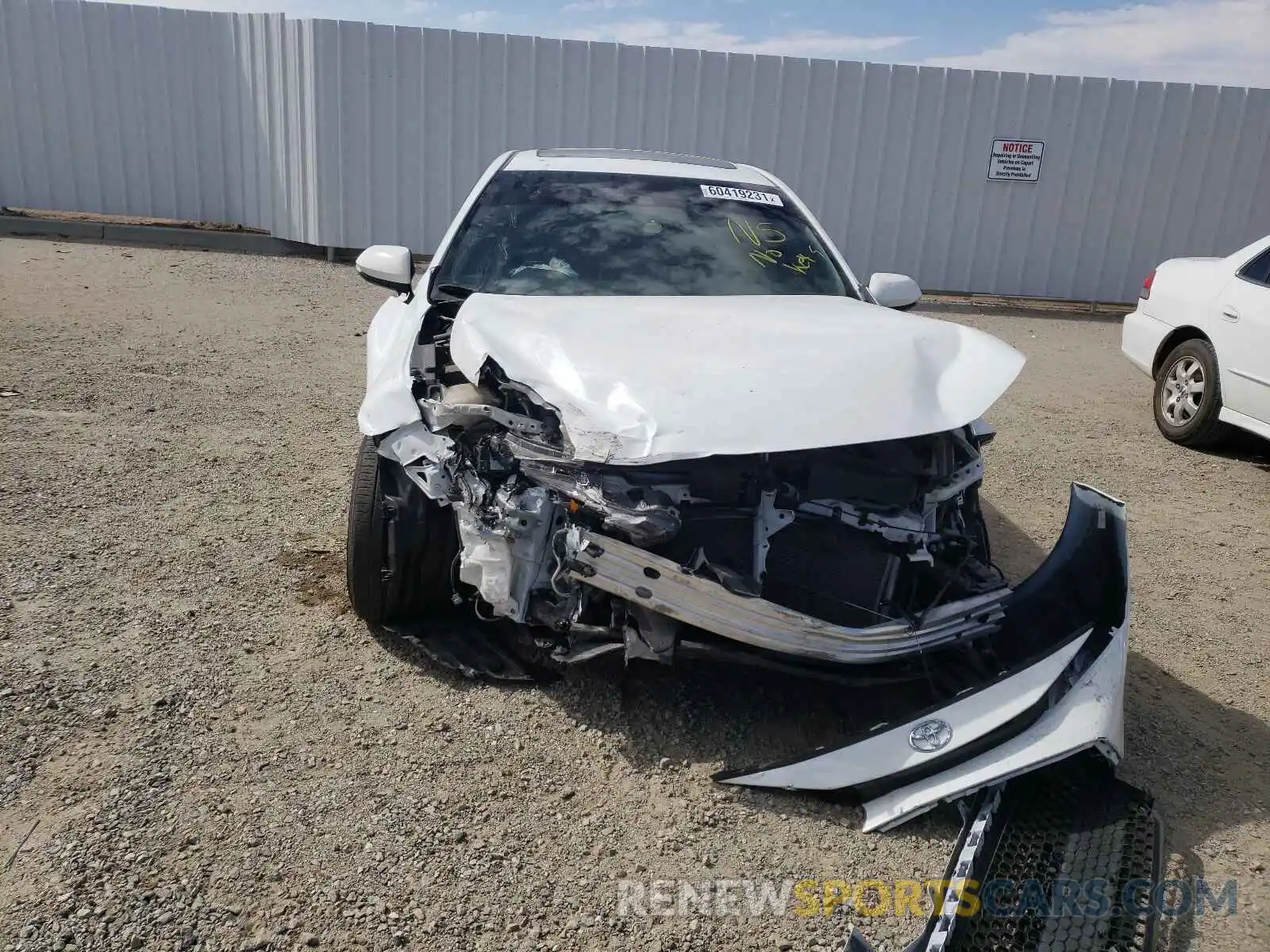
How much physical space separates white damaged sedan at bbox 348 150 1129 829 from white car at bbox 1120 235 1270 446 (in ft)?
11.4

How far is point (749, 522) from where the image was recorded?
2.94 m

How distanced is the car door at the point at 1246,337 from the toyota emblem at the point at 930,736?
14.6 ft

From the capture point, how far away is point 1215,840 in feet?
8.80

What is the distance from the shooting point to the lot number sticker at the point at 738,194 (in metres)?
4.45

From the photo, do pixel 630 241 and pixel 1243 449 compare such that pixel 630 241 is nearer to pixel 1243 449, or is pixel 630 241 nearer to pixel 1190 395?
pixel 1190 395

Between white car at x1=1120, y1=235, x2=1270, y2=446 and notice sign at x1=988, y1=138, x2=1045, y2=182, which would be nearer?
white car at x1=1120, y1=235, x2=1270, y2=446

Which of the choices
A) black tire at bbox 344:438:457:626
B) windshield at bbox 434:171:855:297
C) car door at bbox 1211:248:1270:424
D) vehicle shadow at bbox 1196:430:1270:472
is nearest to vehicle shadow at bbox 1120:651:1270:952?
windshield at bbox 434:171:855:297

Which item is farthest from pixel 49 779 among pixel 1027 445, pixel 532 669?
pixel 1027 445

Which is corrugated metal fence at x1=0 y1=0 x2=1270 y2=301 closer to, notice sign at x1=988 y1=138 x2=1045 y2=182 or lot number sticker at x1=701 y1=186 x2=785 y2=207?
notice sign at x1=988 y1=138 x2=1045 y2=182

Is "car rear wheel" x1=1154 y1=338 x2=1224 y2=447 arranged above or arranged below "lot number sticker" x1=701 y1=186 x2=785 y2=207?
below

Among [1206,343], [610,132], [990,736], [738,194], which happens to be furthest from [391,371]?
[610,132]

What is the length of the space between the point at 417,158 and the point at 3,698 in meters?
8.99

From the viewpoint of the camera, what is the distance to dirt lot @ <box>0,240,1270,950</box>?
7.51 feet

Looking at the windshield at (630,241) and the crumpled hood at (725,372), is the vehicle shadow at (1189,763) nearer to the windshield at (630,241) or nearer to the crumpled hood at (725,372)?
the crumpled hood at (725,372)
